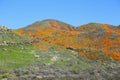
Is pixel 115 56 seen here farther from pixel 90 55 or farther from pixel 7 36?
pixel 7 36

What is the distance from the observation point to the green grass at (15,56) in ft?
105

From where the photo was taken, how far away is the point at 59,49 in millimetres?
41688

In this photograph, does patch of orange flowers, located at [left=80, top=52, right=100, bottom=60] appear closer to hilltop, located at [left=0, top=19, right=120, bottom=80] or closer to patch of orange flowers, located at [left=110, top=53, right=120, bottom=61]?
hilltop, located at [left=0, top=19, right=120, bottom=80]

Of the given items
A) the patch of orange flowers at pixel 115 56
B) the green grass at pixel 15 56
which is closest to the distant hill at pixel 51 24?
the patch of orange flowers at pixel 115 56

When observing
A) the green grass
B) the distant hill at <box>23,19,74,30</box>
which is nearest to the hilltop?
the green grass

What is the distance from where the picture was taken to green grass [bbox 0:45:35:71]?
32.1 meters

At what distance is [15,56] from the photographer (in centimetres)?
3469

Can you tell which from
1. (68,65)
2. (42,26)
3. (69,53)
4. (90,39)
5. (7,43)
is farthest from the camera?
(42,26)

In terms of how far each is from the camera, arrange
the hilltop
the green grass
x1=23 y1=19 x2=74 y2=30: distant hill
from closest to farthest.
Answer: the hilltop
the green grass
x1=23 y1=19 x2=74 y2=30: distant hill

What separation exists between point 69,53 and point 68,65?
20.0 feet

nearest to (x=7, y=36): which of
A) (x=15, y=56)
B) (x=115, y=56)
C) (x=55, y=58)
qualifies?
(x=15, y=56)

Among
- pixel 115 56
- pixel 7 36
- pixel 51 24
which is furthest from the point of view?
pixel 51 24

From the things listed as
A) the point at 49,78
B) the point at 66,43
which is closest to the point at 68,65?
the point at 49,78

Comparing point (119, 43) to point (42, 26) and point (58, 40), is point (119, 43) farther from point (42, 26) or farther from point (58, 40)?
point (42, 26)
